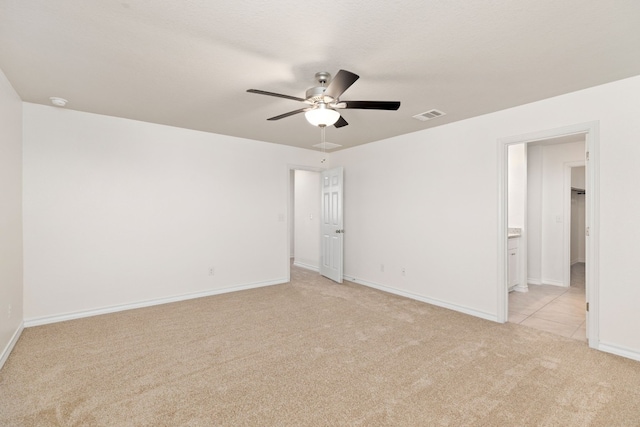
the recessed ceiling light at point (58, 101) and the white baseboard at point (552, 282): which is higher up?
the recessed ceiling light at point (58, 101)

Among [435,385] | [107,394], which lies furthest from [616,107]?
[107,394]

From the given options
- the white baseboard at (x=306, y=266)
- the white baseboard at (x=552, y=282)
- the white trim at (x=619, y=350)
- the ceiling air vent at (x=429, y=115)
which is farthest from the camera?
the white baseboard at (x=306, y=266)

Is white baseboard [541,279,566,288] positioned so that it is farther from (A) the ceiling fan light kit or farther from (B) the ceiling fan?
(A) the ceiling fan light kit

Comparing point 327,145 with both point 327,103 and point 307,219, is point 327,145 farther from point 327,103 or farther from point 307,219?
point 327,103

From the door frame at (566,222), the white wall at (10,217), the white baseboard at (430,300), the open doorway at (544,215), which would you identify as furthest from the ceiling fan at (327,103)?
the door frame at (566,222)

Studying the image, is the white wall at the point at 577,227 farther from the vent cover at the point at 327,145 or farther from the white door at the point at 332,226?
the vent cover at the point at 327,145

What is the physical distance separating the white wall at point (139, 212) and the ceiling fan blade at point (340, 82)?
9.63 ft

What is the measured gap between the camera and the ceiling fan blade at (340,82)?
195 cm

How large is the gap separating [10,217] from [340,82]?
3323 millimetres

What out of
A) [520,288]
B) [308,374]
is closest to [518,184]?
[520,288]

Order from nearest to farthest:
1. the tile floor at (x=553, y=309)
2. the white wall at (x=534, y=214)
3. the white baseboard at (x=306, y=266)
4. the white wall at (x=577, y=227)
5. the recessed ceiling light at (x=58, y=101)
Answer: the recessed ceiling light at (x=58, y=101), the tile floor at (x=553, y=309), the white wall at (x=534, y=214), the white baseboard at (x=306, y=266), the white wall at (x=577, y=227)

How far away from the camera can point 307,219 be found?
6.96 m

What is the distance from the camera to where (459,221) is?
396cm

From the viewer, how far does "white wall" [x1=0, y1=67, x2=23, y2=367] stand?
262cm
